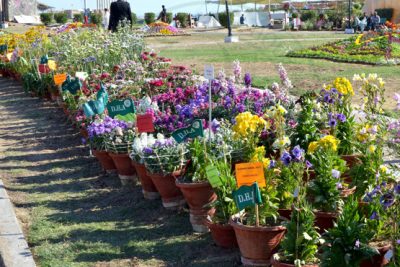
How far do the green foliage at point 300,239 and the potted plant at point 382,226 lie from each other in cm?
33

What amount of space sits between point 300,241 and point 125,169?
3452 mm

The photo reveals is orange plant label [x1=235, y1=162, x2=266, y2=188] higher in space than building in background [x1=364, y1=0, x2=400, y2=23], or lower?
lower

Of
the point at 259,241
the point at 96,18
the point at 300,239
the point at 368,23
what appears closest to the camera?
the point at 300,239

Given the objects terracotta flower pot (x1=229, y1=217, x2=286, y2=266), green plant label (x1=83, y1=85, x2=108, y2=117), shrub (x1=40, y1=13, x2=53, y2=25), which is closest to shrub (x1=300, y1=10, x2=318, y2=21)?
shrub (x1=40, y1=13, x2=53, y2=25)

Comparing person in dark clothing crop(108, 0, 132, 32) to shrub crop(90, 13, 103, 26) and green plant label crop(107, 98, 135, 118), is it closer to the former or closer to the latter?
green plant label crop(107, 98, 135, 118)

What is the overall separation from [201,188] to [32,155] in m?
4.16

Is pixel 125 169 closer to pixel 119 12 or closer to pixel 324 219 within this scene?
pixel 324 219

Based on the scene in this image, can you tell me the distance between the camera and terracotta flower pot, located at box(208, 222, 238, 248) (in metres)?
5.22

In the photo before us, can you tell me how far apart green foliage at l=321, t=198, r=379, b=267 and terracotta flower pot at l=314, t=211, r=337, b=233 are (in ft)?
2.57

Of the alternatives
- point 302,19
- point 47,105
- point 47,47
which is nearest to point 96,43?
point 47,105

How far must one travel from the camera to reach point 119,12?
16.8 meters

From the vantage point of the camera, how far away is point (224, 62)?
20.2 m

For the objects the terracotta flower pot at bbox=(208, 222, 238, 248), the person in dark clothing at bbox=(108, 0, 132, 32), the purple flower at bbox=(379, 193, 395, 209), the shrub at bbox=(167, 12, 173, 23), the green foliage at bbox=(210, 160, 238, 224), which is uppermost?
the person in dark clothing at bbox=(108, 0, 132, 32)

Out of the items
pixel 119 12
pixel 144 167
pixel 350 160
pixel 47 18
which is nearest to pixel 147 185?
pixel 144 167
